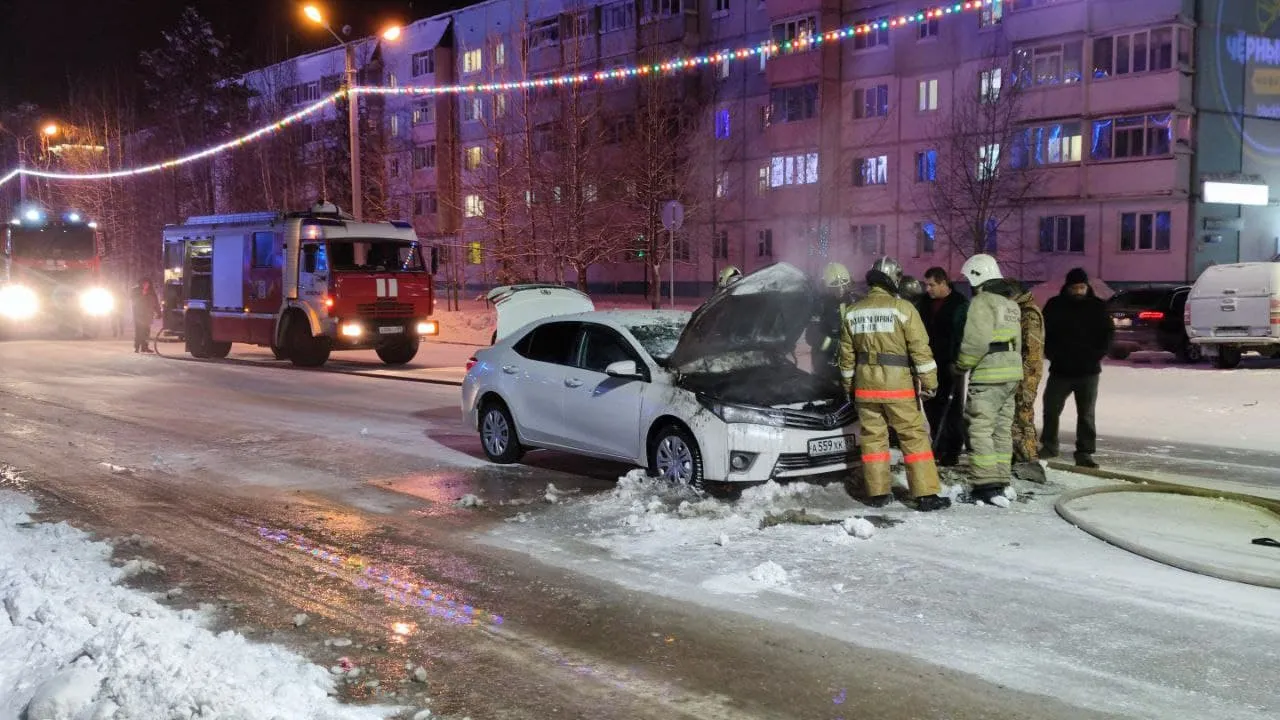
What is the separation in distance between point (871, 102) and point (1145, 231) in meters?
11.7

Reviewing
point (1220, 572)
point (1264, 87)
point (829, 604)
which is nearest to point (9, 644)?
point (829, 604)

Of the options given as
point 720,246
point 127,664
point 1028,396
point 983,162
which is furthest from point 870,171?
point 127,664

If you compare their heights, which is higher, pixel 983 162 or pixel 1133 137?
pixel 1133 137

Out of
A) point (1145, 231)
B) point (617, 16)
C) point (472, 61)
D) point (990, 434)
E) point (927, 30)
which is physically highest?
point (617, 16)

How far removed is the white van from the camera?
18.5 m

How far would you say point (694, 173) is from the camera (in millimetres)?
43438

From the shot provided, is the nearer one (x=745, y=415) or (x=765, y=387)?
(x=745, y=415)

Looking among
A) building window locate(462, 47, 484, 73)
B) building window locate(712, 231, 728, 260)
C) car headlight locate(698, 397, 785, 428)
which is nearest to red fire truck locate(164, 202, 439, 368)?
car headlight locate(698, 397, 785, 428)

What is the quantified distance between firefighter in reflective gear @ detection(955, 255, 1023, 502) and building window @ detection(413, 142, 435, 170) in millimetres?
53362

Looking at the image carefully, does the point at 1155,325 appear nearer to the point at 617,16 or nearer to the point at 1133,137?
the point at 1133,137

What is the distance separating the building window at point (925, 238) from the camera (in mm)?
38594

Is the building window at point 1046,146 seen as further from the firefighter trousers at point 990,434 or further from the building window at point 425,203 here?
the building window at point 425,203

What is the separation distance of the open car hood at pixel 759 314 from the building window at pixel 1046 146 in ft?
93.2

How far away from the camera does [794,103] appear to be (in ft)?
136
